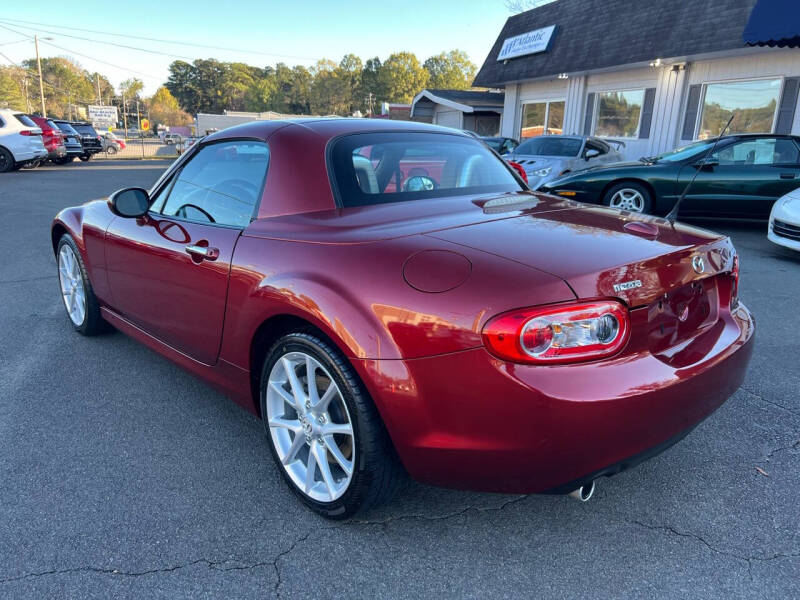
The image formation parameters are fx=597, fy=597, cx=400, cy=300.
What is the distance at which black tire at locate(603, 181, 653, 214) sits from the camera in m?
8.84

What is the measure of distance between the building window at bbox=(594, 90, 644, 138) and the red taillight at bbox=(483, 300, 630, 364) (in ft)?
51.4

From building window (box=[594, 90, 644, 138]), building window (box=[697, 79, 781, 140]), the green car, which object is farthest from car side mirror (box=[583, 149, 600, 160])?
building window (box=[594, 90, 644, 138])

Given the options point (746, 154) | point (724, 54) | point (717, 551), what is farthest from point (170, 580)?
point (724, 54)

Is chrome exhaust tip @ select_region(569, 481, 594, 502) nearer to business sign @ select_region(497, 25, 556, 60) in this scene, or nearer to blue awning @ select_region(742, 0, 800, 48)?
blue awning @ select_region(742, 0, 800, 48)

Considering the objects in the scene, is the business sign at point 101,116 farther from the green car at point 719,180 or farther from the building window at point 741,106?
the green car at point 719,180

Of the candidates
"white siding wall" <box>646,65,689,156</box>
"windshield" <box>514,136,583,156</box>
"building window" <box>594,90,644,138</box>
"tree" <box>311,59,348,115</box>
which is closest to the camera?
"windshield" <box>514,136,583,156</box>

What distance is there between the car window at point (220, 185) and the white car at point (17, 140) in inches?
744

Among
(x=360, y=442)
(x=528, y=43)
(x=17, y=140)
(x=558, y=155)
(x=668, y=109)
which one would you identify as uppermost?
(x=528, y=43)

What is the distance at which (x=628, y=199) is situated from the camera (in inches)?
352

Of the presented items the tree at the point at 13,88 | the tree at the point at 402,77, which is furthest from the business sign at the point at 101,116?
the tree at the point at 402,77

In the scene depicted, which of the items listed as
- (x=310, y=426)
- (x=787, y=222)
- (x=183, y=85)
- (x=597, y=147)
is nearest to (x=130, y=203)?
(x=310, y=426)

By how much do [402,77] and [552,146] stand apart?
92939 mm

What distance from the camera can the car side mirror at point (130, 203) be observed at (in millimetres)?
3170

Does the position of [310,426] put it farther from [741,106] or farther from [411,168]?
[741,106]
